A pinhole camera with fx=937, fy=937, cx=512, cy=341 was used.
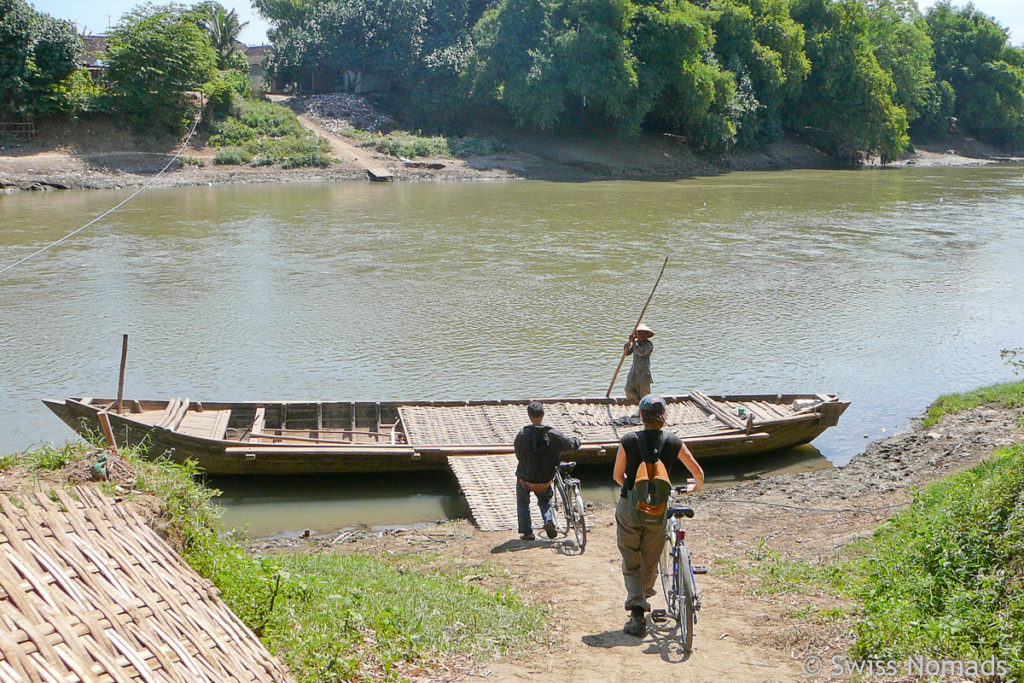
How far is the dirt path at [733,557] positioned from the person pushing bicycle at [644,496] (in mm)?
311

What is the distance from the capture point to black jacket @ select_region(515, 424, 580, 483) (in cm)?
848

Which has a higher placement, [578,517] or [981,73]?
[981,73]

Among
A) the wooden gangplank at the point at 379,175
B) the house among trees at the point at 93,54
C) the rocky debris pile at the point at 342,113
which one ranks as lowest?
the wooden gangplank at the point at 379,175

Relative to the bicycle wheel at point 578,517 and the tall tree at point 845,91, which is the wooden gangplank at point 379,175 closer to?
the tall tree at point 845,91

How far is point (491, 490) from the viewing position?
10.5m

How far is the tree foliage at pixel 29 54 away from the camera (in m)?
42.2

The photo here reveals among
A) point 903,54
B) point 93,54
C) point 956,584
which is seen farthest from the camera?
point 903,54

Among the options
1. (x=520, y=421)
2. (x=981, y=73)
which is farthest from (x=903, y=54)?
(x=520, y=421)

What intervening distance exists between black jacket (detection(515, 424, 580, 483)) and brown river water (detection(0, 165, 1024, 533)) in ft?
8.60

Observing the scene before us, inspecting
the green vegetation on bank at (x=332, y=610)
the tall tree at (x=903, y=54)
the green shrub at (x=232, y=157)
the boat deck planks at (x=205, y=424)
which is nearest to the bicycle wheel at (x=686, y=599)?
the green vegetation on bank at (x=332, y=610)

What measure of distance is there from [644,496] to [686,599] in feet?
2.16

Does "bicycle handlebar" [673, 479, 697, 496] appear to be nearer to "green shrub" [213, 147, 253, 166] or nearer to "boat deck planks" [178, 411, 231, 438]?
"boat deck planks" [178, 411, 231, 438]

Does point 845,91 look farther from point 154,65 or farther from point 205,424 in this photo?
point 205,424

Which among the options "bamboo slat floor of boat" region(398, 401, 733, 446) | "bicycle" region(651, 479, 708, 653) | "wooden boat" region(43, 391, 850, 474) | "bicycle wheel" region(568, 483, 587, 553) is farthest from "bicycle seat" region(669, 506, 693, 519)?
"bamboo slat floor of boat" region(398, 401, 733, 446)
